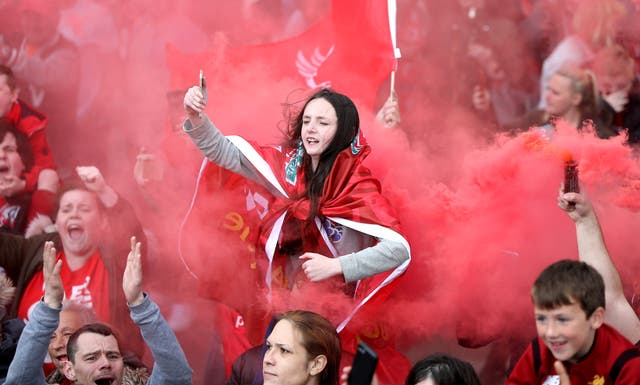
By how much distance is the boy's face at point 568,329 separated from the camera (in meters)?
2.74

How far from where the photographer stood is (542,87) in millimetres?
6078

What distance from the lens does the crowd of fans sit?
4465mm

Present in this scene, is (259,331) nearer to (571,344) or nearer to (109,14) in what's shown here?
(571,344)

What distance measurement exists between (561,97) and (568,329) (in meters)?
2.72

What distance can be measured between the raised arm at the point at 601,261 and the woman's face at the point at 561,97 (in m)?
1.80

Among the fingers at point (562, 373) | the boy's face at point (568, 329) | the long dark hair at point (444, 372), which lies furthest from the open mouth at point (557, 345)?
the long dark hair at point (444, 372)

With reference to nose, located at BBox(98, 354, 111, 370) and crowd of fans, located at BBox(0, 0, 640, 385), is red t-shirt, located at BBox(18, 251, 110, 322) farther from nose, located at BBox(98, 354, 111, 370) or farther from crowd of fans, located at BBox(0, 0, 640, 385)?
nose, located at BBox(98, 354, 111, 370)

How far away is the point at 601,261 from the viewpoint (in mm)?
3426

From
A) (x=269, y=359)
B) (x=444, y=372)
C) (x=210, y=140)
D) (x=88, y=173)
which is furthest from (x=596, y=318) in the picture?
(x=88, y=173)

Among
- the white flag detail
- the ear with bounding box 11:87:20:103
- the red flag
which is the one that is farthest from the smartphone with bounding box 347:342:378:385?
the ear with bounding box 11:87:20:103

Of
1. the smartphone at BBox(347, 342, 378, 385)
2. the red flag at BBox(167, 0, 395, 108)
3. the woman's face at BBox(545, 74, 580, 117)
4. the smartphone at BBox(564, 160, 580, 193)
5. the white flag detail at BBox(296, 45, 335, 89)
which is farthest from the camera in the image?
Answer: the woman's face at BBox(545, 74, 580, 117)

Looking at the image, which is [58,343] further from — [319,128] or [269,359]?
[319,128]

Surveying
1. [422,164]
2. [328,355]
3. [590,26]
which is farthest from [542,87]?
[328,355]

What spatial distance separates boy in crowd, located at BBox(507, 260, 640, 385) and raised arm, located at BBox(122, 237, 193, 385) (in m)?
1.27
